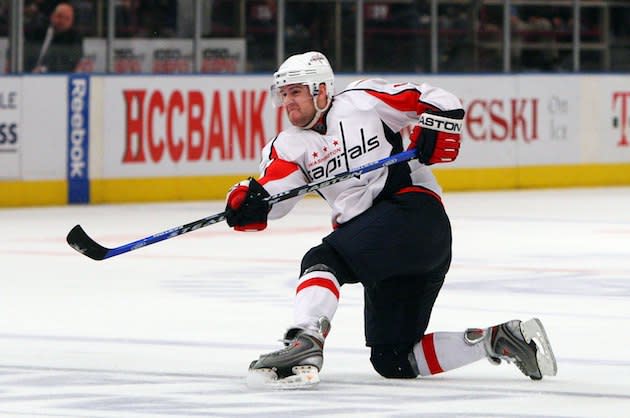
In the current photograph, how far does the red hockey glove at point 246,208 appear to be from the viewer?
581cm

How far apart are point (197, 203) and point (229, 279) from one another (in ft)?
16.7

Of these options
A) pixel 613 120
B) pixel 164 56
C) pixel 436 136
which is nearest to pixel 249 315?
pixel 436 136

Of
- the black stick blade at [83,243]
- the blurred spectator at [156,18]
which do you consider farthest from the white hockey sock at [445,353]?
the blurred spectator at [156,18]

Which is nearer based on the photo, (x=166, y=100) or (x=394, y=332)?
(x=394, y=332)

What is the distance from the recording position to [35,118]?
543 inches

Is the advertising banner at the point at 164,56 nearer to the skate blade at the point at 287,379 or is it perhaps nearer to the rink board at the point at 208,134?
the rink board at the point at 208,134

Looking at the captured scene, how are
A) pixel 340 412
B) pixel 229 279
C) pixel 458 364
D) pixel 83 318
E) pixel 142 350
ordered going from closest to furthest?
pixel 340 412
pixel 458 364
pixel 142 350
pixel 83 318
pixel 229 279

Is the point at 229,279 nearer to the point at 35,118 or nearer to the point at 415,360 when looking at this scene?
the point at 415,360

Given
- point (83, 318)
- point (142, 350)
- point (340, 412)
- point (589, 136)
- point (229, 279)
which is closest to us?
point (340, 412)

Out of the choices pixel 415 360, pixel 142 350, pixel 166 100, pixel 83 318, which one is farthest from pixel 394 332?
pixel 166 100

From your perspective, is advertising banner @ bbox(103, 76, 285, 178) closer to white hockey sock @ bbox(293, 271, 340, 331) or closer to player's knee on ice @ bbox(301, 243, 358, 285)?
player's knee on ice @ bbox(301, 243, 358, 285)

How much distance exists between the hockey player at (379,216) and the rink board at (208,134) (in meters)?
7.87

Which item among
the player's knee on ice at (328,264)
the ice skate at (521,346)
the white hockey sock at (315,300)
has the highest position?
the player's knee on ice at (328,264)

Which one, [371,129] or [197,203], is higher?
[371,129]
